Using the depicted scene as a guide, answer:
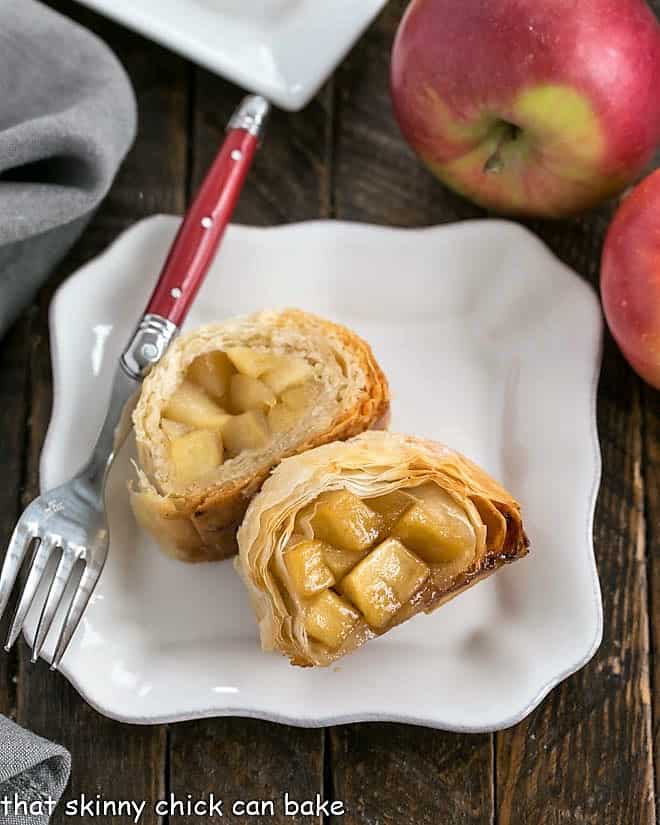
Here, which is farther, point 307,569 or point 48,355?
point 48,355

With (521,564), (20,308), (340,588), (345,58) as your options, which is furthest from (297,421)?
(345,58)

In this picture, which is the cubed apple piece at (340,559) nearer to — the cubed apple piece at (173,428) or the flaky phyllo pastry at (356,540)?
the flaky phyllo pastry at (356,540)

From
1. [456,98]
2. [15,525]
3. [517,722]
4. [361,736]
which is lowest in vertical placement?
[15,525]

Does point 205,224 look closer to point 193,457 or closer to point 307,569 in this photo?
point 193,457

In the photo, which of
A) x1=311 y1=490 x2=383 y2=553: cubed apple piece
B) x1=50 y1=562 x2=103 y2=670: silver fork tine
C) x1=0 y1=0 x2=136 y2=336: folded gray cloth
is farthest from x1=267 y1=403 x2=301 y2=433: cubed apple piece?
x1=0 y1=0 x2=136 y2=336: folded gray cloth

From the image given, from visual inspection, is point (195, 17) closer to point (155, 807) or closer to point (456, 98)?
point (456, 98)

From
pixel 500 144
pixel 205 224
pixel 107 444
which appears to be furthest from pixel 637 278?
pixel 107 444

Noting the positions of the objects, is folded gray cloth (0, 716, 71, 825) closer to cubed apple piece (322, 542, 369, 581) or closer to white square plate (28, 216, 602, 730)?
white square plate (28, 216, 602, 730)
